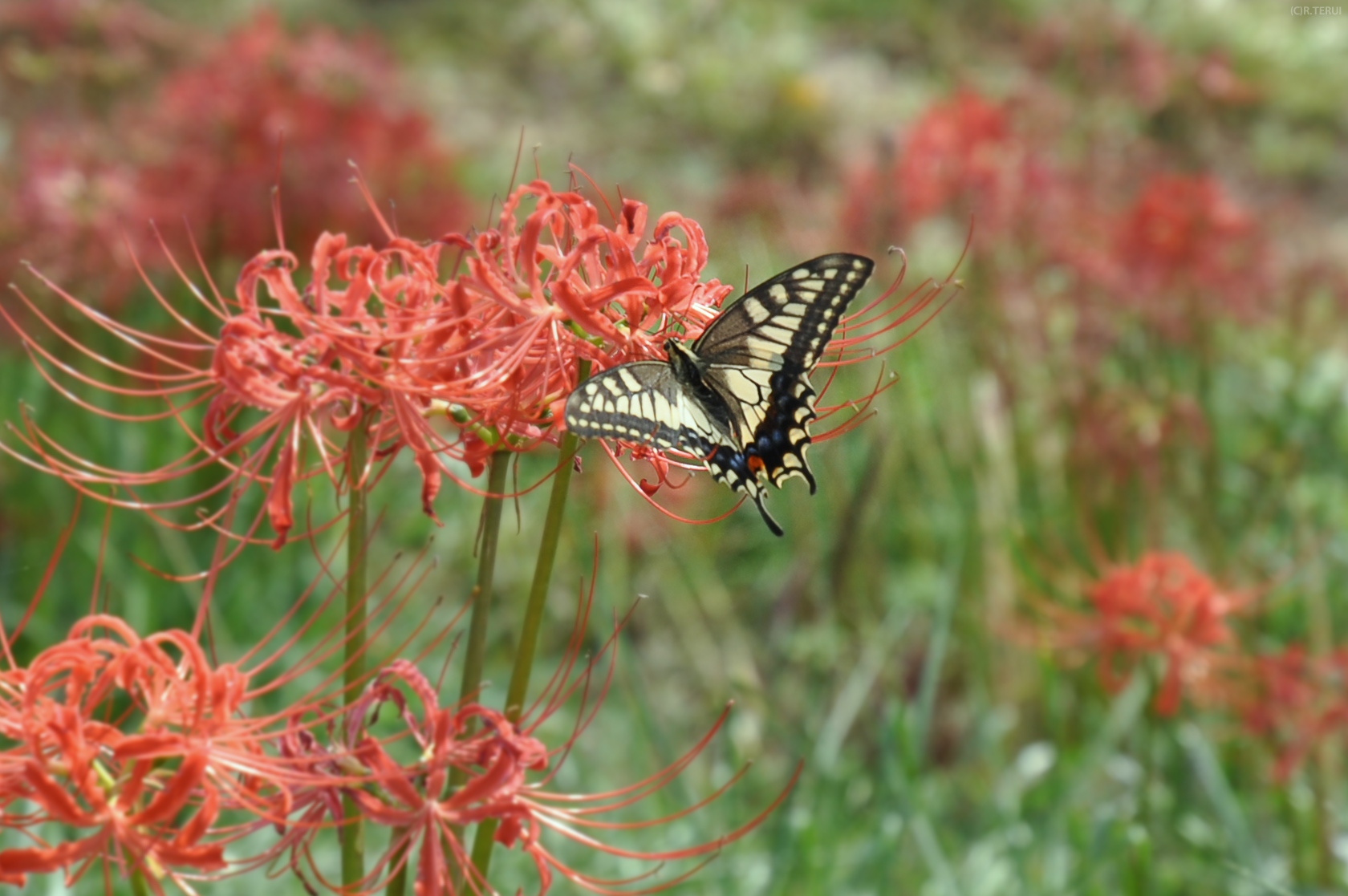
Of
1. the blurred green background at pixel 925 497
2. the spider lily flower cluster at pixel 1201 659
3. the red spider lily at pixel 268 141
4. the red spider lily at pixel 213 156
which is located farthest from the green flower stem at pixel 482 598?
the red spider lily at pixel 268 141

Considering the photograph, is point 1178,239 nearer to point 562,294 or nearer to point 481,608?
point 562,294

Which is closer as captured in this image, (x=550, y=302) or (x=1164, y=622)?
(x=550, y=302)

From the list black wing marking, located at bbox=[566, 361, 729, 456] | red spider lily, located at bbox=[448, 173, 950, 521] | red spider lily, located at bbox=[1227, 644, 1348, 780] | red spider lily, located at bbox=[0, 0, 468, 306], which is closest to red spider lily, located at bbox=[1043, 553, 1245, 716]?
red spider lily, located at bbox=[1227, 644, 1348, 780]

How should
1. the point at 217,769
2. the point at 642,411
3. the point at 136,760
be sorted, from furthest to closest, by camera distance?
the point at 642,411, the point at 217,769, the point at 136,760

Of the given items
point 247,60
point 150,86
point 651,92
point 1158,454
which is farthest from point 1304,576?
point 651,92

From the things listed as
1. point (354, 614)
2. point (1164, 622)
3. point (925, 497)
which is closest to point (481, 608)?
point (354, 614)

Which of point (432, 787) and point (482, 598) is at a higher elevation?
point (482, 598)

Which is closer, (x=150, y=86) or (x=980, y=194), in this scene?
(x=980, y=194)

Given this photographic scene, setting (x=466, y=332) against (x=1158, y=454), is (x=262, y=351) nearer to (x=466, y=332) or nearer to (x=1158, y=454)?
(x=466, y=332)
